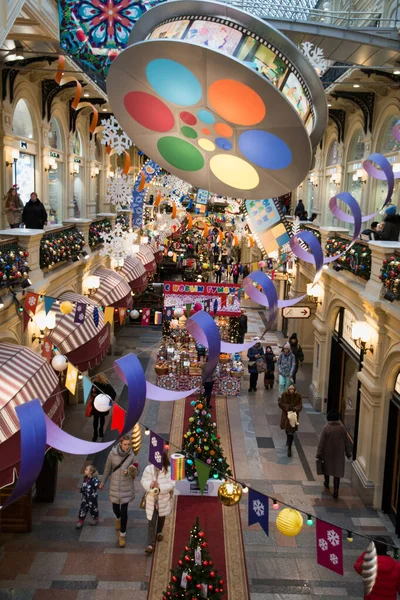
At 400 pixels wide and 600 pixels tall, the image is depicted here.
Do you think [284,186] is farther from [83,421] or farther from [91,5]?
[83,421]

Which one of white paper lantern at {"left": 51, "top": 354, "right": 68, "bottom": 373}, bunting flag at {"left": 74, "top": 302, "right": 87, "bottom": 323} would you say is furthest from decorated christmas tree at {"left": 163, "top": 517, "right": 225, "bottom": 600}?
bunting flag at {"left": 74, "top": 302, "right": 87, "bottom": 323}

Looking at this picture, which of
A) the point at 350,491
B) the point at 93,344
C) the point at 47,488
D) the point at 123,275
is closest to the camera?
the point at 47,488

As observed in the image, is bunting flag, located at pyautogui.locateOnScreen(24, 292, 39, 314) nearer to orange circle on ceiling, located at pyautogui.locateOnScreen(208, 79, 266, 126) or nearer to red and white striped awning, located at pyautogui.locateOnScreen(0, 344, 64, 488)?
red and white striped awning, located at pyautogui.locateOnScreen(0, 344, 64, 488)

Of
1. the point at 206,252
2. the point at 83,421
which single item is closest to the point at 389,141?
the point at 83,421

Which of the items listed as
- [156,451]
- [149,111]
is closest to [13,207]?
[156,451]

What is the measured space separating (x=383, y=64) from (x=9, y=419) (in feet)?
33.0

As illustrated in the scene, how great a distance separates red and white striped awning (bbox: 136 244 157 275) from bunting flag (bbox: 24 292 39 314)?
499 inches

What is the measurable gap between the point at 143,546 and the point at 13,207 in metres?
7.42

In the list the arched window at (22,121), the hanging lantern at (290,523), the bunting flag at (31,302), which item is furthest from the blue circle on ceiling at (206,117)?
the arched window at (22,121)

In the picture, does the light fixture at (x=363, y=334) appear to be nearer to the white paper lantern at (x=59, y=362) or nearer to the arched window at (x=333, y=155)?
the white paper lantern at (x=59, y=362)

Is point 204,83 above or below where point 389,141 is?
below

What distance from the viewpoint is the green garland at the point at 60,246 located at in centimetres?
1138

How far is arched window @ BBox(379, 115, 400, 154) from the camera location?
47.0ft

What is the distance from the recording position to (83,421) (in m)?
13.7
